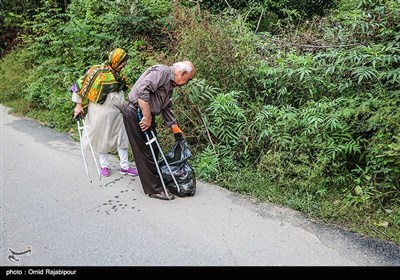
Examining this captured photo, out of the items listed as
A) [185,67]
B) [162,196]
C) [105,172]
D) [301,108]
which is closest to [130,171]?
[105,172]

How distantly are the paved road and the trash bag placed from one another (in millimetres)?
147

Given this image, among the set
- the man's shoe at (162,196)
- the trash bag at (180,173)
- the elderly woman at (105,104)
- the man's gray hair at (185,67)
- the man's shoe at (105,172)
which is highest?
the man's gray hair at (185,67)

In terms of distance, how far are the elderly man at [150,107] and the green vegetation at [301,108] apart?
832mm

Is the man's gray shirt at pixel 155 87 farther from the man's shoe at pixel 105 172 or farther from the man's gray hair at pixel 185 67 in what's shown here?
the man's shoe at pixel 105 172

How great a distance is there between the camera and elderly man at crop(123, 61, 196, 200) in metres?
3.84

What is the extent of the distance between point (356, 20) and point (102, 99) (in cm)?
367

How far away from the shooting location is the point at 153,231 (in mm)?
3516

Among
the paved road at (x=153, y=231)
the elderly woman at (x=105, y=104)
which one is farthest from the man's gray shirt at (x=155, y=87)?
the paved road at (x=153, y=231)

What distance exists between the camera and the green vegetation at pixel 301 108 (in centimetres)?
382

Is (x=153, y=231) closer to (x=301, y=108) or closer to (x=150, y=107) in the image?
(x=150, y=107)

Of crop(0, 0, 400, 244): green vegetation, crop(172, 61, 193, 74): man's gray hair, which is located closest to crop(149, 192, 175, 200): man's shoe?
crop(0, 0, 400, 244): green vegetation

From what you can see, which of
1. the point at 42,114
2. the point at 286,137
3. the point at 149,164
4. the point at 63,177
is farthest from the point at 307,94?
the point at 42,114

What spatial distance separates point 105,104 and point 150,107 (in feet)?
3.05

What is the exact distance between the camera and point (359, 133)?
165 inches
